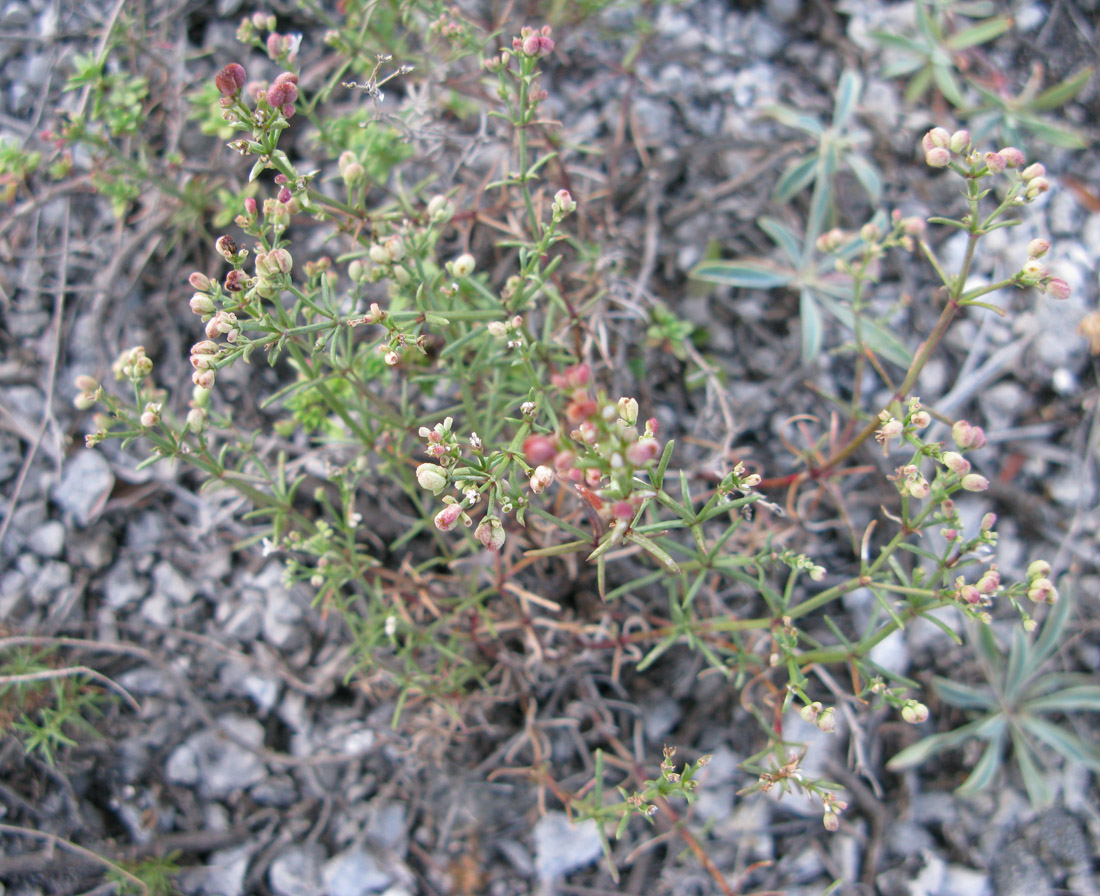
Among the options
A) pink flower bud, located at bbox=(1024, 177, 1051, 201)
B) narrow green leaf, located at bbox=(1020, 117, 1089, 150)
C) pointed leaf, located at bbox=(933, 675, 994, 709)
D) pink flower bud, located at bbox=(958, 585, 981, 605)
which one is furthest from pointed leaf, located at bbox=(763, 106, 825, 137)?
pointed leaf, located at bbox=(933, 675, 994, 709)

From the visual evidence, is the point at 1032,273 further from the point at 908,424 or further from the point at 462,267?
the point at 462,267

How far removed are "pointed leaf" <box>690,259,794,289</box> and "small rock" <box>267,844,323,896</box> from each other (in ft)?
12.5

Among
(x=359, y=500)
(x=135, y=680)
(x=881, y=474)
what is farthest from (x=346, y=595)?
(x=881, y=474)

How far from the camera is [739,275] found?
4430 millimetres

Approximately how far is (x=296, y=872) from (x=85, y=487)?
242cm

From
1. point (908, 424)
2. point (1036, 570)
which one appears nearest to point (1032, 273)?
point (908, 424)

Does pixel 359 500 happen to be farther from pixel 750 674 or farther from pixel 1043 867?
pixel 1043 867

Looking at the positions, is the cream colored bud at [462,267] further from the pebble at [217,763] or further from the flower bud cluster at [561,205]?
the pebble at [217,763]

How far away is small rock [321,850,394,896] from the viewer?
3.85m

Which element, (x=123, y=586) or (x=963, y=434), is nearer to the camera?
(x=963, y=434)

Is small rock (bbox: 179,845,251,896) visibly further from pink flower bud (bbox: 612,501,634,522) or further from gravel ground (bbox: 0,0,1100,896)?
pink flower bud (bbox: 612,501,634,522)

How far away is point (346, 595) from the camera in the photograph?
4102mm

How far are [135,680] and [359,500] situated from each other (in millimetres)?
1613

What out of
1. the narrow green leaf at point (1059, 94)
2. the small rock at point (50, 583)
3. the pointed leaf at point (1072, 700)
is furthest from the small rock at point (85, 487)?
the narrow green leaf at point (1059, 94)
